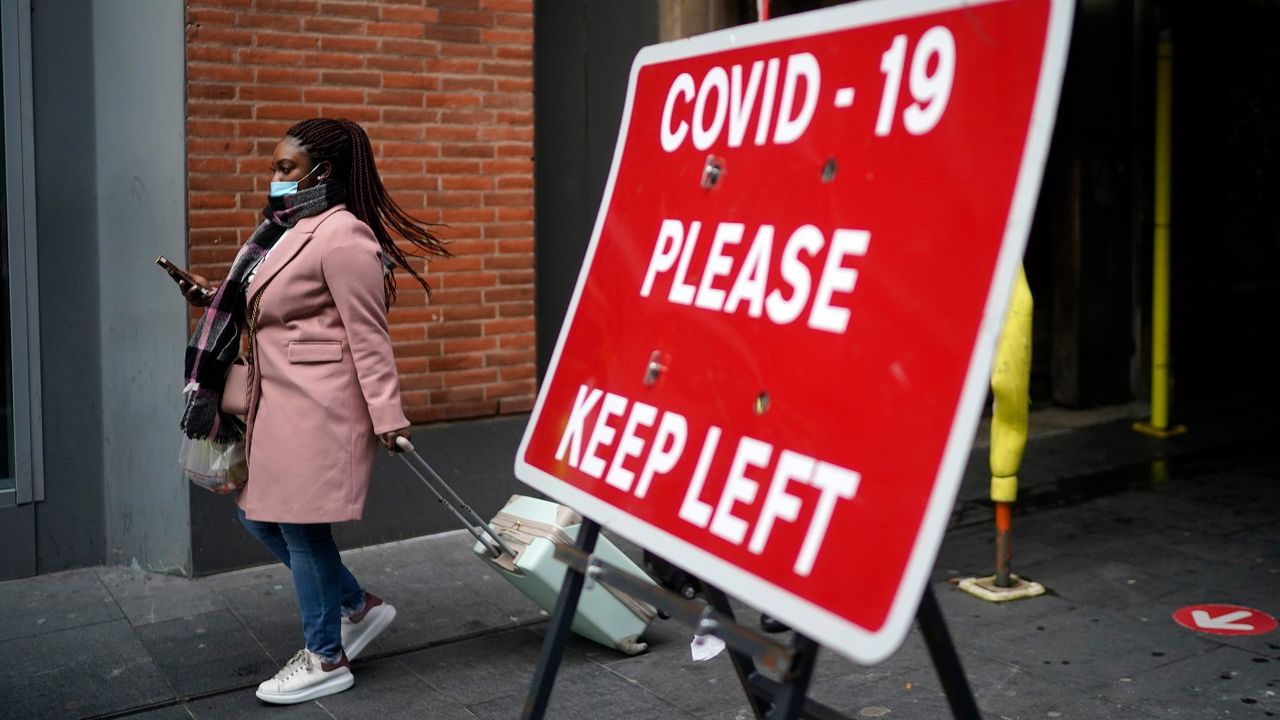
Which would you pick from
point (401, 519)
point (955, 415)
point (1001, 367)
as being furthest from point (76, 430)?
point (955, 415)

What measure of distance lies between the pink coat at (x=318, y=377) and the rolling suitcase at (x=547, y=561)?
0.81 ft

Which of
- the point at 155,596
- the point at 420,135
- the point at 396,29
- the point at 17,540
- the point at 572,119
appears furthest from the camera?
the point at 572,119

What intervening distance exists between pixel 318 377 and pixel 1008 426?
2734mm

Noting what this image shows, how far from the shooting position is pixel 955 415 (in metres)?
2.02

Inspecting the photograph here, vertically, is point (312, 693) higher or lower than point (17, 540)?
lower

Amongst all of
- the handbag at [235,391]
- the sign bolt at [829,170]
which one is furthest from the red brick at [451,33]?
the sign bolt at [829,170]

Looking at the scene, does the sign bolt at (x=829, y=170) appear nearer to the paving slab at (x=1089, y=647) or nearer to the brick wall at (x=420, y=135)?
the paving slab at (x=1089, y=647)

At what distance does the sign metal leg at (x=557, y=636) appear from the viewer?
267cm

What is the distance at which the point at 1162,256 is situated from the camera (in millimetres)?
8984

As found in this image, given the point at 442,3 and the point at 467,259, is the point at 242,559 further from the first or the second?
the point at 442,3

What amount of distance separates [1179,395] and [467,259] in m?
6.30

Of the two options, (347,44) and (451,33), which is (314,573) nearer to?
(347,44)

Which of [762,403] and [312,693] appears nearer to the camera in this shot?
[762,403]

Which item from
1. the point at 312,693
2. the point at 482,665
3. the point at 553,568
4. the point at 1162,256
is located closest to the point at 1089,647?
the point at 553,568
